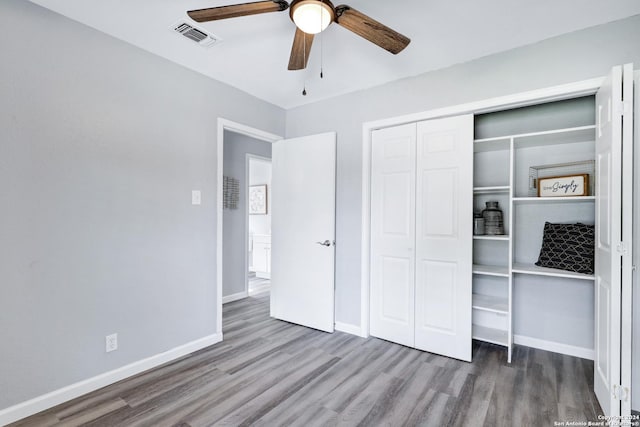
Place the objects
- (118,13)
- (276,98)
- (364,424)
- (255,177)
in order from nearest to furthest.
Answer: (364,424) < (118,13) < (276,98) < (255,177)

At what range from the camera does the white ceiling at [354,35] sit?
2.06 metres

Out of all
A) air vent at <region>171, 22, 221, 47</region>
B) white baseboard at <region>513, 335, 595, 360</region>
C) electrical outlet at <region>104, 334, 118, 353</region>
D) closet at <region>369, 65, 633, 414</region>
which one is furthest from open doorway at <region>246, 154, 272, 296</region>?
white baseboard at <region>513, 335, 595, 360</region>

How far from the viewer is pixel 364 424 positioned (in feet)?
6.41

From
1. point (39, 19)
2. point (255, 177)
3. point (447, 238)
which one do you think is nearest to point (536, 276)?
point (447, 238)

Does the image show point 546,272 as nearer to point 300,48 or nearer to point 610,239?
point 610,239

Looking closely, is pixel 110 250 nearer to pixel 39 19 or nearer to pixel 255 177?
pixel 39 19

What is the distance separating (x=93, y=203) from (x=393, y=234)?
2481 mm

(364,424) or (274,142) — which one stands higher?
(274,142)

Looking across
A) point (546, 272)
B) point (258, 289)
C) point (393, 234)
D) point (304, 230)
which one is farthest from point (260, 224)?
point (546, 272)

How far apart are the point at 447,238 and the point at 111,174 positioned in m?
2.73

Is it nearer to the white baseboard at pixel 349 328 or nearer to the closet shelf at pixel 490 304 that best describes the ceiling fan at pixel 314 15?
the closet shelf at pixel 490 304

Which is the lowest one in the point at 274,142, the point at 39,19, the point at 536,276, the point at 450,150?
the point at 536,276

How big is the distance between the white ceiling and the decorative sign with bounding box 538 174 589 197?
110 cm

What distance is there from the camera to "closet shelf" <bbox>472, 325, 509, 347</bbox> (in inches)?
110
